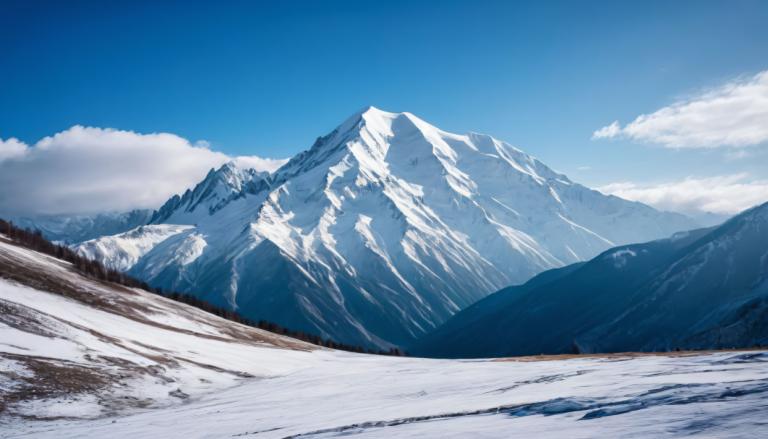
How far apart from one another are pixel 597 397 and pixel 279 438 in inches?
616

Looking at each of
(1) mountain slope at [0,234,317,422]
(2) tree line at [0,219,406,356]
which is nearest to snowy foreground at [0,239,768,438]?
(1) mountain slope at [0,234,317,422]

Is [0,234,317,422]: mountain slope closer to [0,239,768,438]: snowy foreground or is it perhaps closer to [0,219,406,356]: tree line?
[0,239,768,438]: snowy foreground

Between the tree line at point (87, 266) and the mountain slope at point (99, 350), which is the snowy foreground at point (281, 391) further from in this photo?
the tree line at point (87, 266)

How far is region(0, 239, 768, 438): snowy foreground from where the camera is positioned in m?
20.6

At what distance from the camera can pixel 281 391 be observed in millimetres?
48375

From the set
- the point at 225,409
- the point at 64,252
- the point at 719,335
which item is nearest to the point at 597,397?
the point at 225,409

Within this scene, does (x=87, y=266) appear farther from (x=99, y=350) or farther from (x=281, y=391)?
(x=281, y=391)

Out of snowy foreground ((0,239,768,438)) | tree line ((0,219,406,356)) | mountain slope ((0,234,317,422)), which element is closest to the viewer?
snowy foreground ((0,239,768,438))

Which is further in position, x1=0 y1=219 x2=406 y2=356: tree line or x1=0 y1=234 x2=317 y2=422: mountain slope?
x1=0 y1=219 x2=406 y2=356: tree line

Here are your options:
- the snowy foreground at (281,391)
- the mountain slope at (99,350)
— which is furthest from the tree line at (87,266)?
the snowy foreground at (281,391)

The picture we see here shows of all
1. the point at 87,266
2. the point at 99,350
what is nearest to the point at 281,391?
the point at 99,350

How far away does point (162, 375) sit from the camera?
5484 centimetres

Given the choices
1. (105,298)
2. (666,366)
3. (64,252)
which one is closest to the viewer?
(666,366)

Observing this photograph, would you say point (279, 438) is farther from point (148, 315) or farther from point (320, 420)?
point (148, 315)
